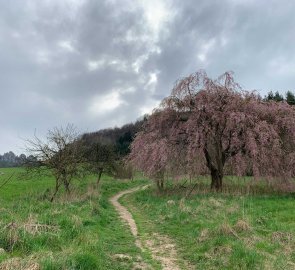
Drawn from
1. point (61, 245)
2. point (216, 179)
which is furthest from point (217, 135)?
point (61, 245)

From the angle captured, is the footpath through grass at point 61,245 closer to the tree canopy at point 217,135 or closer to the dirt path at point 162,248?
the dirt path at point 162,248

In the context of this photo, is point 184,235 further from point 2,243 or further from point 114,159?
point 114,159

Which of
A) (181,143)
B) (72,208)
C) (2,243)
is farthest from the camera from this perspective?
(181,143)

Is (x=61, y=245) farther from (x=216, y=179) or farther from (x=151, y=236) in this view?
(x=216, y=179)

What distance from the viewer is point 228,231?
38.9ft

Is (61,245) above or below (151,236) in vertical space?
above

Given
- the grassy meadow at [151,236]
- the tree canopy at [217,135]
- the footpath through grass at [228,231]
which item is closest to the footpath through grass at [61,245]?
the grassy meadow at [151,236]

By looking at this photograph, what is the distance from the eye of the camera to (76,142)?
28.2 m

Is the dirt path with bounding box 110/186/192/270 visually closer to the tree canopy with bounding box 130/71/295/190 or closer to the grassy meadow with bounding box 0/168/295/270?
the grassy meadow with bounding box 0/168/295/270

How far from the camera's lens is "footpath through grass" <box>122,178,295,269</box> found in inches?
382

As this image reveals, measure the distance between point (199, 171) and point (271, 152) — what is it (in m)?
4.64

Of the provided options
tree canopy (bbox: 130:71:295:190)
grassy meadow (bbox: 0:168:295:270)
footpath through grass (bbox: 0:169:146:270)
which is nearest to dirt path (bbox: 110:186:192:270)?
grassy meadow (bbox: 0:168:295:270)

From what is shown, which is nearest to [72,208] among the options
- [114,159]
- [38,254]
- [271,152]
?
[38,254]

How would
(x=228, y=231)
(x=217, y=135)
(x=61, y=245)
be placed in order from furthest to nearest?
(x=217, y=135) → (x=228, y=231) → (x=61, y=245)
